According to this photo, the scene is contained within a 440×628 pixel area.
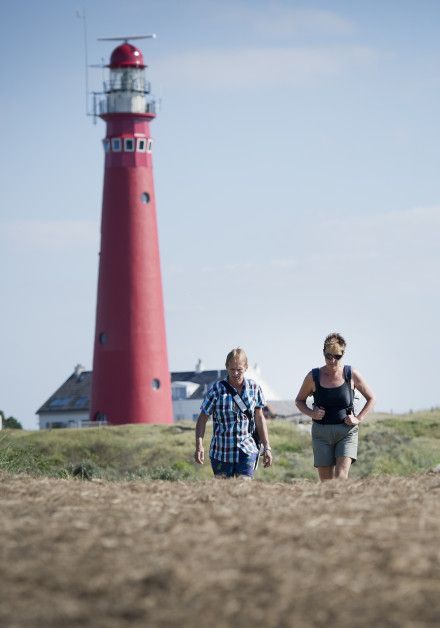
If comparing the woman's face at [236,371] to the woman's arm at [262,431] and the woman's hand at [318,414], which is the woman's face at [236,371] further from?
the woman's hand at [318,414]

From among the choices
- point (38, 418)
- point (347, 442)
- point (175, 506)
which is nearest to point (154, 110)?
point (38, 418)

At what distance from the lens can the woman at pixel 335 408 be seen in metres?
15.1

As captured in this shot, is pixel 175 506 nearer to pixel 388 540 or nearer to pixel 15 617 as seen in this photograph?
pixel 388 540

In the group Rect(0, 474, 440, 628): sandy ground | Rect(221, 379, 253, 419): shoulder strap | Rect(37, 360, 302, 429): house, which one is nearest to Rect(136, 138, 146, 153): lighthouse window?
Rect(37, 360, 302, 429): house

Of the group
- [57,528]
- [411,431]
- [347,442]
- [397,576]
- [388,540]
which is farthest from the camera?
[411,431]

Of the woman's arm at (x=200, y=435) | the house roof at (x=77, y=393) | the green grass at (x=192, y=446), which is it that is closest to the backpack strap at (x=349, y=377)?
the woman's arm at (x=200, y=435)

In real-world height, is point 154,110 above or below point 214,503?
above

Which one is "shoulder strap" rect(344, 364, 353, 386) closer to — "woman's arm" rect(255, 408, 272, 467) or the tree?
"woman's arm" rect(255, 408, 272, 467)

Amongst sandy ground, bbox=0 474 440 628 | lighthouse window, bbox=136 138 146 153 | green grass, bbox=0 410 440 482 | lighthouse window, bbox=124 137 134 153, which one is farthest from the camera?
lighthouse window, bbox=136 138 146 153

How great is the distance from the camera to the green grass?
3762cm

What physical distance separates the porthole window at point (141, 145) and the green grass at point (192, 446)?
34.3 ft

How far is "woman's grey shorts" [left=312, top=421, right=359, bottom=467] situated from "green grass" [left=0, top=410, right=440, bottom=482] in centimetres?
1791

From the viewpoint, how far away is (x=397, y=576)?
8.35m

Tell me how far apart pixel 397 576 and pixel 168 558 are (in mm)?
1374
